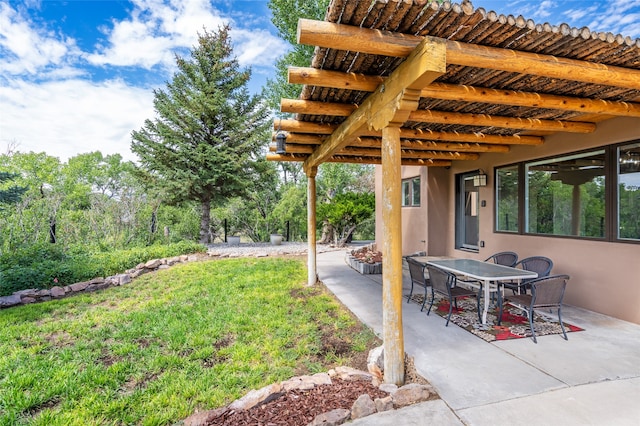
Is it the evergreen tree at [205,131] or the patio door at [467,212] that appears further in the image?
the evergreen tree at [205,131]

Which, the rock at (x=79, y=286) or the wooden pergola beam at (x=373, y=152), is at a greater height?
the wooden pergola beam at (x=373, y=152)

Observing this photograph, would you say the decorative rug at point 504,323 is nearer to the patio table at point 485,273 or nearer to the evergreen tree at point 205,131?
the patio table at point 485,273

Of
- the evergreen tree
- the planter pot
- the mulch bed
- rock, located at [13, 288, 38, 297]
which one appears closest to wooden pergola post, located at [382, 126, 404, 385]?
the mulch bed

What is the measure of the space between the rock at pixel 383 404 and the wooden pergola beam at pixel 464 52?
2541 mm

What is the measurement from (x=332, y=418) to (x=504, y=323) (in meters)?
2.92

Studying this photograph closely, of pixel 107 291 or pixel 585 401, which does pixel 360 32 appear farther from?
pixel 107 291

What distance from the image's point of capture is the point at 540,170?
5.52 m

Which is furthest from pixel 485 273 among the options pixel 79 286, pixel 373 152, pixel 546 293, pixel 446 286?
pixel 79 286

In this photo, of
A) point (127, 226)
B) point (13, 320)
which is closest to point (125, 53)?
point (127, 226)

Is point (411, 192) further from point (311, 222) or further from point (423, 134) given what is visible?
point (423, 134)

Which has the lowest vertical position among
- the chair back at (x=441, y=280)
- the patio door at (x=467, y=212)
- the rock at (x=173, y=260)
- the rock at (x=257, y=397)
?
the rock at (x=257, y=397)

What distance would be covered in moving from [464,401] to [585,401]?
884 millimetres

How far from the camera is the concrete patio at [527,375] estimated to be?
87.9 inches

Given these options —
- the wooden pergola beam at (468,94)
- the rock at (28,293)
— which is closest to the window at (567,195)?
the wooden pergola beam at (468,94)
